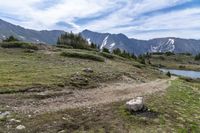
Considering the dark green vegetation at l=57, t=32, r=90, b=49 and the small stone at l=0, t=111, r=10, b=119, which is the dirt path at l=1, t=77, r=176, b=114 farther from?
the dark green vegetation at l=57, t=32, r=90, b=49

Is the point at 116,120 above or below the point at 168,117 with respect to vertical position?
above

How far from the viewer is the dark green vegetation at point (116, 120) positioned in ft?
67.4

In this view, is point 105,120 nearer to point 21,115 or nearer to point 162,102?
point 21,115

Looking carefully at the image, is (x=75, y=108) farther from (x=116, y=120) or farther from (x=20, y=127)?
(x=20, y=127)

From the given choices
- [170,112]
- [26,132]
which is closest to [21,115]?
[26,132]

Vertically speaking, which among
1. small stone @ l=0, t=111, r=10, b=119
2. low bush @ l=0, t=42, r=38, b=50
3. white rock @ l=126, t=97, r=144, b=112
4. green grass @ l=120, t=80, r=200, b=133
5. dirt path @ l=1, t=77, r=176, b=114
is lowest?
green grass @ l=120, t=80, r=200, b=133

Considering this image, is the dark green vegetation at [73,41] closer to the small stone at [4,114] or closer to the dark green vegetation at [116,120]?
the dark green vegetation at [116,120]

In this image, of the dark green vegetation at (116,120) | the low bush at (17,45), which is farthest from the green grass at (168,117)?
the low bush at (17,45)

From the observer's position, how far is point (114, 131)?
803 inches

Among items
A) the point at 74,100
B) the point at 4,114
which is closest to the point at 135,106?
the point at 74,100

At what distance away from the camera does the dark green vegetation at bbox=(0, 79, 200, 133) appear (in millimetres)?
20531

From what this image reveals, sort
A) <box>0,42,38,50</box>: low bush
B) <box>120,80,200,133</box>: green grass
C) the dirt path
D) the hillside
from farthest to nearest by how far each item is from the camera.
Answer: <box>0,42,38,50</box>: low bush → the dirt path → <box>120,80,200,133</box>: green grass → the hillside

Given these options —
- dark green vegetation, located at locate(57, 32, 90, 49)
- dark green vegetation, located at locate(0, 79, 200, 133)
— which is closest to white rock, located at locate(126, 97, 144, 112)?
dark green vegetation, located at locate(0, 79, 200, 133)

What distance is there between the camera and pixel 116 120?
22688 millimetres
